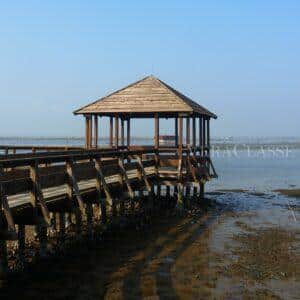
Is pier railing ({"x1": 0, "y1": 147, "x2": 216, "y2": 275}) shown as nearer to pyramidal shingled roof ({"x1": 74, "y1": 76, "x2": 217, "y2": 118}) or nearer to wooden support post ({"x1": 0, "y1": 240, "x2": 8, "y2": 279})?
wooden support post ({"x1": 0, "y1": 240, "x2": 8, "y2": 279})

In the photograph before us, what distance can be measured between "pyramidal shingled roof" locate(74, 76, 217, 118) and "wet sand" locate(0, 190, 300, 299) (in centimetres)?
493

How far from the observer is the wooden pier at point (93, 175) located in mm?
10516

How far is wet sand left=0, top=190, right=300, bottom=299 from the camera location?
10039mm

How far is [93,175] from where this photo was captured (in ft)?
46.2

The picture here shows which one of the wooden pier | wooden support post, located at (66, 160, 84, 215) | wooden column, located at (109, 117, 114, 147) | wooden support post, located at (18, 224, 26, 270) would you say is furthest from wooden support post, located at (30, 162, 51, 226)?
wooden column, located at (109, 117, 114, 147)

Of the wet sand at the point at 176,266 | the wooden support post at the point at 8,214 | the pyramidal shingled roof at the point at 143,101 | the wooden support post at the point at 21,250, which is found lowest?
the wet sand at the point at 176,266

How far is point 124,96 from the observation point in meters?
23.0

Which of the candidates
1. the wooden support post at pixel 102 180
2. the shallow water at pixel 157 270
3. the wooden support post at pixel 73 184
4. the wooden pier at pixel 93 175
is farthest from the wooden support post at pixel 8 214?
the wooden support post at pixel 102 180

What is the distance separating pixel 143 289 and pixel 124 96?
1385 cm

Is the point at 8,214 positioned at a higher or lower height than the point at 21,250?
higher

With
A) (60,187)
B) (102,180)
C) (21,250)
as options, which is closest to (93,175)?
(102,180)

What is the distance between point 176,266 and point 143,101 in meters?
11.3

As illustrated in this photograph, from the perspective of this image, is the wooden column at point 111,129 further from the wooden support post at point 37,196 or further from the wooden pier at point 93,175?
the wooden support post at point 37,196

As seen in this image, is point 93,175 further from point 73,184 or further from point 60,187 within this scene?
point 73,184
